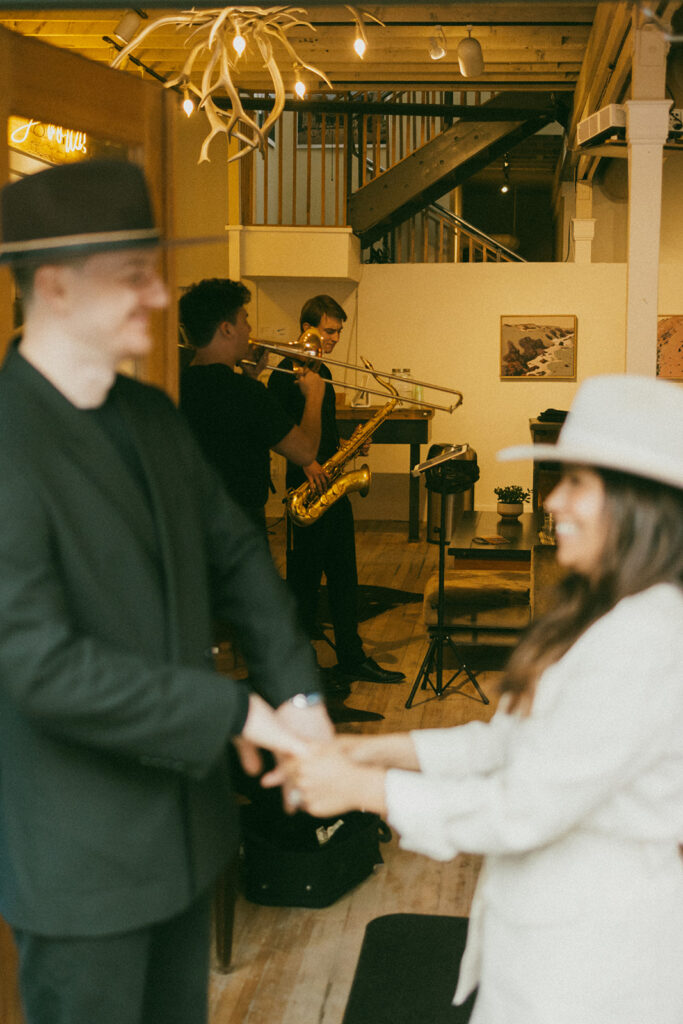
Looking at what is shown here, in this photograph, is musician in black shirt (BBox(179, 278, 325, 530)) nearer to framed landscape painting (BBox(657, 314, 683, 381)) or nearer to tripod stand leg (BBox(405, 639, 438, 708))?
tripod stand leg (BBox(405, 639, 438, 708))

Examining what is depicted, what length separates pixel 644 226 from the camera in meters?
5.61

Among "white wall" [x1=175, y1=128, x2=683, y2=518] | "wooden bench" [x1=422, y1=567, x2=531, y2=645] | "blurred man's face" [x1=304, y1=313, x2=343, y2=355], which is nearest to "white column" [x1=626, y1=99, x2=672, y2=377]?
"wooden bench" [x1=422, y1=567, x2=531, y2=645]

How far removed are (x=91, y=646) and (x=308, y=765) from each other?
1.17 feet

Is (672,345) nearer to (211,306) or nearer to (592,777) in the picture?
(211,306)

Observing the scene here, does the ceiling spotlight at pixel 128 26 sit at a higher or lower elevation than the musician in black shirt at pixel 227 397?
higher

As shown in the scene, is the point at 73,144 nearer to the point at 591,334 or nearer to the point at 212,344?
the point at 212,344

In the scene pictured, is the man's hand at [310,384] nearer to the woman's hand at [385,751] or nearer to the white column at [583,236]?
the woman's hand at [385,751]

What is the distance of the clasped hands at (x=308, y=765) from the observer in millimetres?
1310

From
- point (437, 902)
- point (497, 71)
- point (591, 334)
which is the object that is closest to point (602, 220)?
point (591, 334)

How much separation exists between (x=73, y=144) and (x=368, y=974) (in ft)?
6.83

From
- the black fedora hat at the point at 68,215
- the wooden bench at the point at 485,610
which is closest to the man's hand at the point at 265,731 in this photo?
the black fedora hat at the point at 68,215

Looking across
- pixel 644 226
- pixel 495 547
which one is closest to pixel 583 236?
pixel 644 226

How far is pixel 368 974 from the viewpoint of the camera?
262cm

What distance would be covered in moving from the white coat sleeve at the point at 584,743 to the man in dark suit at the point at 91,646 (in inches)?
9.4
